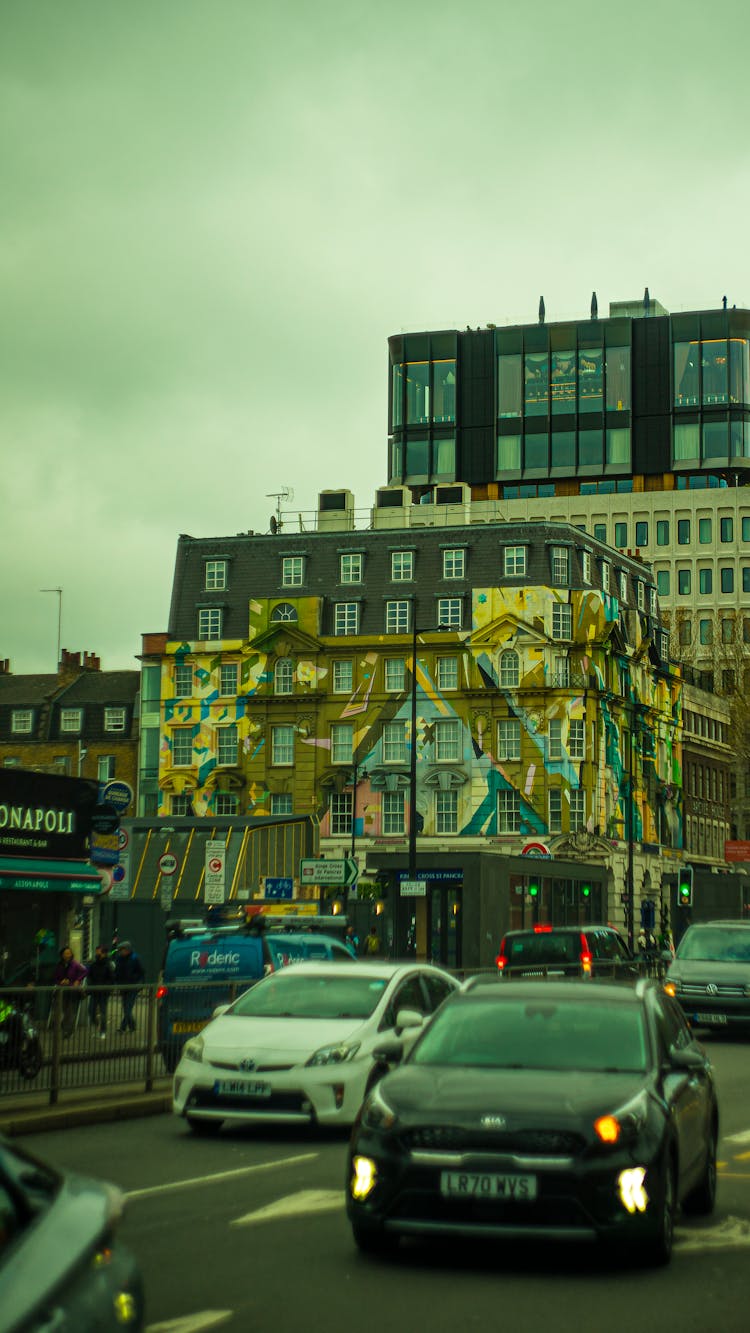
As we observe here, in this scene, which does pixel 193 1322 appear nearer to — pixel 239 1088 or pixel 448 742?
pixel 239 1088

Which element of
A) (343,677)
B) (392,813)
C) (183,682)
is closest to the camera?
(392,813)

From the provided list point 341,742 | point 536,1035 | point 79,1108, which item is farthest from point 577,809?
point 536,1035

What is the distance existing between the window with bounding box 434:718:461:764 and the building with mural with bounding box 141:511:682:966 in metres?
0.10

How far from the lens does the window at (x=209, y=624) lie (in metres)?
86.9

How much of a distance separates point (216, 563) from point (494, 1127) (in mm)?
80132

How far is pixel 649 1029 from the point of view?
1014cm

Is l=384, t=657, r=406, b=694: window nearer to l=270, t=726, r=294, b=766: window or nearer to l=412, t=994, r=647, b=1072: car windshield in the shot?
l=270, t=726, r=294, b=766: window

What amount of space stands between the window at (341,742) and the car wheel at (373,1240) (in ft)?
241

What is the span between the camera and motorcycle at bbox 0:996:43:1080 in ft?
52.0

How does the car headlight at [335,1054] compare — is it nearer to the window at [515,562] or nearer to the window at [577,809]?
the window at [577,809]

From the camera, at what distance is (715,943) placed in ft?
94.9

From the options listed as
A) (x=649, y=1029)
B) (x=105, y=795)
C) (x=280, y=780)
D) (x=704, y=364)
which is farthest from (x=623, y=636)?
(x=649, y=1029)

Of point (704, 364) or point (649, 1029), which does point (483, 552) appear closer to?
point (704, 364)

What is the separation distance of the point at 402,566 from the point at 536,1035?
7564 cm
